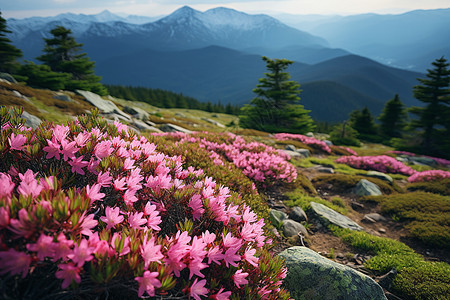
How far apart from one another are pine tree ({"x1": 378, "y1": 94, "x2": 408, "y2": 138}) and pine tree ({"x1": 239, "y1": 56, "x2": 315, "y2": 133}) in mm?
22506

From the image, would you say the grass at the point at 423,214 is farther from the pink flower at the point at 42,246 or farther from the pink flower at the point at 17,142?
the pink flower at the point at 17,142

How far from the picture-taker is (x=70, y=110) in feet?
47.3

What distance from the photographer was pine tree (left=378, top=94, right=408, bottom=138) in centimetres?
4409

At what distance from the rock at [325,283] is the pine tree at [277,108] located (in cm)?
2963

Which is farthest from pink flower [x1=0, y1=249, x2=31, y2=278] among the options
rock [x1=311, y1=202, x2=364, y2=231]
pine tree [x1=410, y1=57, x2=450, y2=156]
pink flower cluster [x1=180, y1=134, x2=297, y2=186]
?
pine tree [x1=410, y1=57, x2=450, y2=156]

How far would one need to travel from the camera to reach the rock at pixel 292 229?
5.00 meters

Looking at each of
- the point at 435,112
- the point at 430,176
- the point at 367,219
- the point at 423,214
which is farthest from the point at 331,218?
the point at 435,112

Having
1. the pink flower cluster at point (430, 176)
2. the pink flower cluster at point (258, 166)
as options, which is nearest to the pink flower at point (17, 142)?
the pink flower cluster at point (258, 166)

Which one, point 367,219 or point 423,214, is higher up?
point 423,214

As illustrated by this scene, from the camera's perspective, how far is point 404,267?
3.99 metres

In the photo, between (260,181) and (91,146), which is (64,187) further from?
(260,181)

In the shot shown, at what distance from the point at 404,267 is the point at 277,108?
102 ft

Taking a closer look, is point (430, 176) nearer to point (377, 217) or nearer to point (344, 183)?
point (344, 183)

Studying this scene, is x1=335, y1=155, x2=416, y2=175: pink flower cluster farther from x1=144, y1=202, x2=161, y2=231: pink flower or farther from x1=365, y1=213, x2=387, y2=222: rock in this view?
x1=144, y1=202, x2=161, y2=231: pink flower
